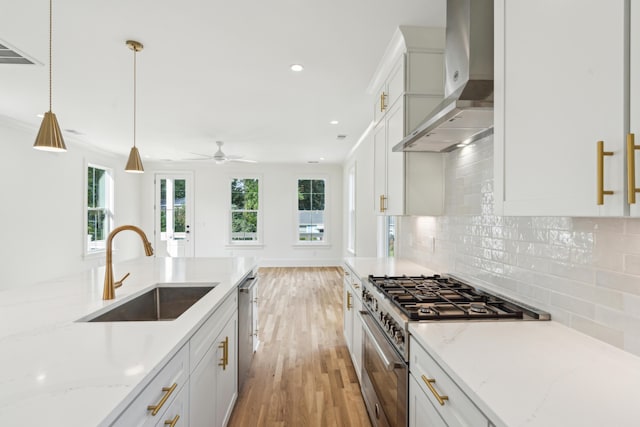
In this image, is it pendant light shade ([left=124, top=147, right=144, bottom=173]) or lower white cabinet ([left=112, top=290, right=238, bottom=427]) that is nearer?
lower white cabinet ([left=112, top=290, right=238, bottom=427])

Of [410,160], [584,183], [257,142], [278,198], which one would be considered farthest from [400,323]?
[278,198]

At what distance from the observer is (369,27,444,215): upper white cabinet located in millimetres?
2168

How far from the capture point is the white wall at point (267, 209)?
8023 millimetres

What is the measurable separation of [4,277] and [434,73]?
557 cm

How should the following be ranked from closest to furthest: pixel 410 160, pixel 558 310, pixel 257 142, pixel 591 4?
pixel 591 4, pixel 558 310, pixel 410 160, pixel 257 142

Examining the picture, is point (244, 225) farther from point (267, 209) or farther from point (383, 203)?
point (383, 203)

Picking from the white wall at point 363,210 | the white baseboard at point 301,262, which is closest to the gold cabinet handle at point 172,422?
the white wall at point 363,210

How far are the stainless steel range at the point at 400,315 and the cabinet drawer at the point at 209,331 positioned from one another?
0.83 m

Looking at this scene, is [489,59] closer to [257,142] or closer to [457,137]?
[457,137]

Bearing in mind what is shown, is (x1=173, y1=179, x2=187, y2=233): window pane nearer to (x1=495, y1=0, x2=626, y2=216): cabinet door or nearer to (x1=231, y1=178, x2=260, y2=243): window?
Answer: (x1=231, y1=178, x2=260, y2=243): window

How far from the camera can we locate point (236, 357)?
2199mm

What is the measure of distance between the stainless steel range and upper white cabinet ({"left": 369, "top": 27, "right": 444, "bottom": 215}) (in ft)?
1.84

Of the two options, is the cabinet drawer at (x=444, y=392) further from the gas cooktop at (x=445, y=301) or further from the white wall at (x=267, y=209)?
the white wall at (x=267, y=209)

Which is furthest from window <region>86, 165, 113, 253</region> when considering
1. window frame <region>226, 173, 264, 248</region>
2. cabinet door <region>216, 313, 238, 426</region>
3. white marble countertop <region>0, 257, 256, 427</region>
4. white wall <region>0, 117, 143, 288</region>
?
cabinet door <region>216, 313, 238, 426</region>
